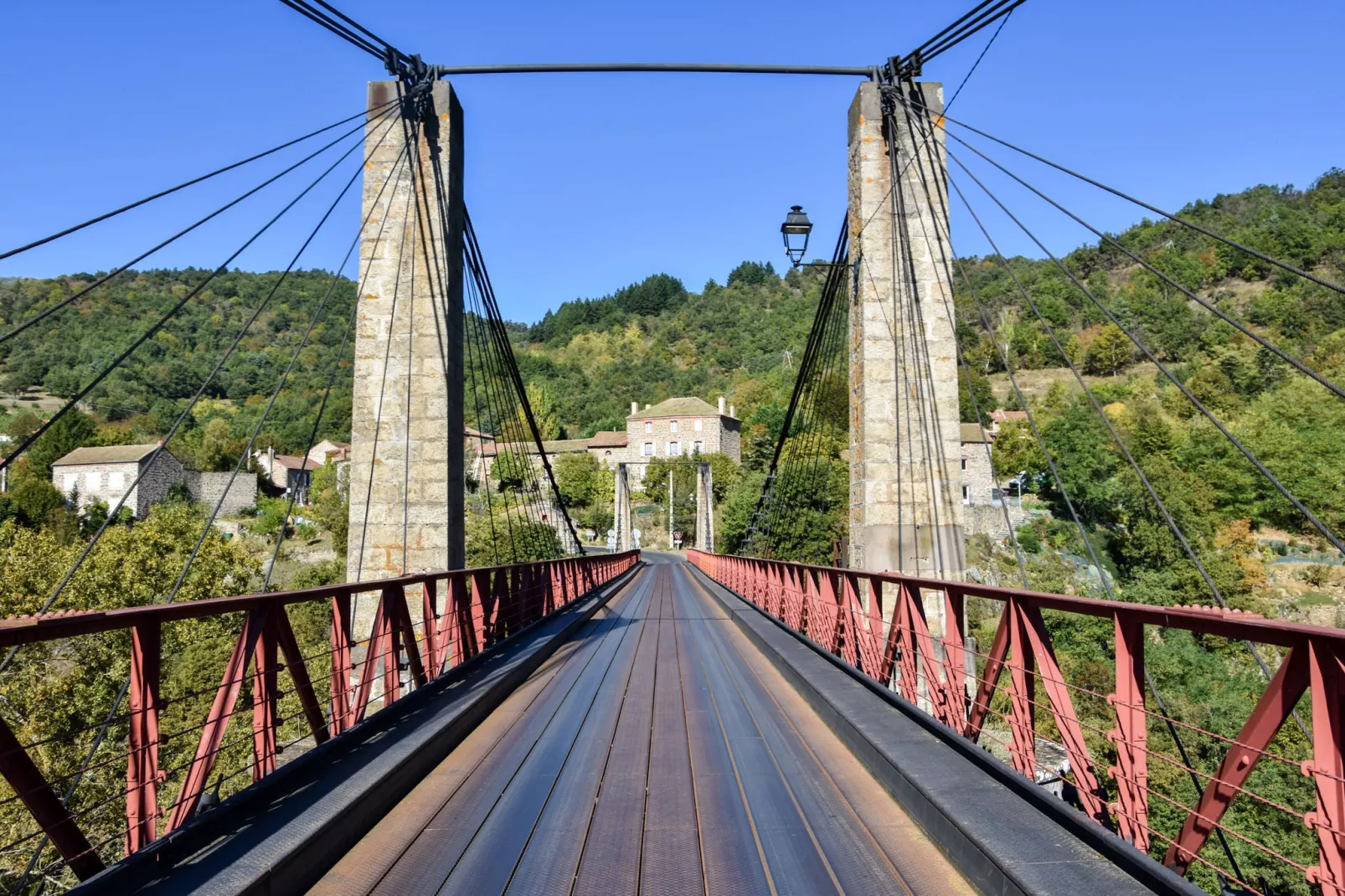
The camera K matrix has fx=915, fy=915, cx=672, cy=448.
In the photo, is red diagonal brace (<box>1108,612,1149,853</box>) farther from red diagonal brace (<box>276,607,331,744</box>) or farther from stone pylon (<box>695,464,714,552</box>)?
stone pylon (<box>695,464,714,552</box>)

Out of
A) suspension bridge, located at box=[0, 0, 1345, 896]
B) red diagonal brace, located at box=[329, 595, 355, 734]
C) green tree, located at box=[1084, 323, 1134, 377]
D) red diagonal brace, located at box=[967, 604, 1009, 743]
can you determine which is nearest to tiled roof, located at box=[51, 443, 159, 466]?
suspension bridge, located at box=[0, 0, 1345, 896]

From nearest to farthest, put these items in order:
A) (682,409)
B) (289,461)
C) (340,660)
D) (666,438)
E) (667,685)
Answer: (340,660) < (667,685) < (289,461) < (666,438) < (682,409)

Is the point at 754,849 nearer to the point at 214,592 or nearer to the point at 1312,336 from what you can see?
the point at 214,592

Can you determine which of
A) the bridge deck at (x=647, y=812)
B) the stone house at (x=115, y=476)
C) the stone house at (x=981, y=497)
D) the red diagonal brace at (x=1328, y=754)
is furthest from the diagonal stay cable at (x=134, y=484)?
the stone house at (x=115, y=476)

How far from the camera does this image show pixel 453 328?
8.51 m

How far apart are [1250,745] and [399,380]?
7421 mm

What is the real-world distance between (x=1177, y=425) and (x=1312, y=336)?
37.2 ft

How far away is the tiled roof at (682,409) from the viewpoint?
8500cm

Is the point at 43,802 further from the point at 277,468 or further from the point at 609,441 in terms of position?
the point at 277,468

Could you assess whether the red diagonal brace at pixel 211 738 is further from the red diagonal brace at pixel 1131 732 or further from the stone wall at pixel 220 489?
the stone wall at pixel 220 489

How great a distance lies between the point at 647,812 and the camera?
336 centimetres

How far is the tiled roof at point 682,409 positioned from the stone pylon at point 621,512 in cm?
3081

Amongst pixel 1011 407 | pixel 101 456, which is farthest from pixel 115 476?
pixel 1011 407

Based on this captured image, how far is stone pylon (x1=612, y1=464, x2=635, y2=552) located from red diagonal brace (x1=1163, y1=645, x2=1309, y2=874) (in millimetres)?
46166
